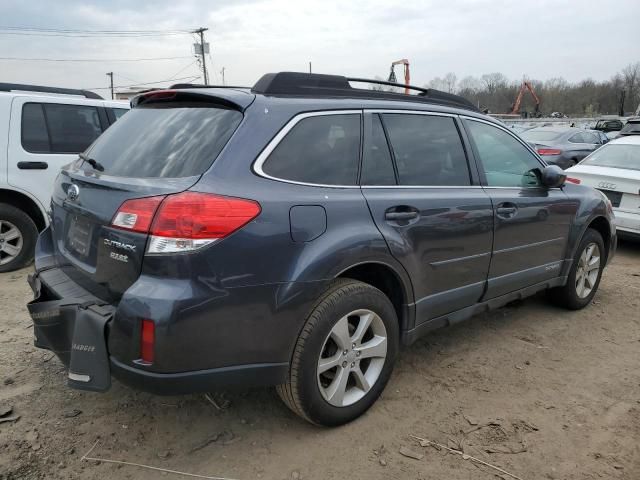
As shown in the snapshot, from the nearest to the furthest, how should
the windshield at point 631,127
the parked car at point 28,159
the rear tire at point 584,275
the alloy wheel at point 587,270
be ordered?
the rear tire at point 584,275 < the alloy wheel at point 587,270 < the parked car at point 28,159 < the windshield at point 631,127

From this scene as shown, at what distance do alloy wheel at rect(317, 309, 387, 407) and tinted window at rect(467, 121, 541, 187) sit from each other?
1.45 meters

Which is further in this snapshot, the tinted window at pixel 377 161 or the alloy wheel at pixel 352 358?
the tinted window at pixel 377 161

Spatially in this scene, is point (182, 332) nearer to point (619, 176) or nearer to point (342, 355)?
point (342, 355)

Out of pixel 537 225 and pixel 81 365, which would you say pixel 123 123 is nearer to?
pixel 81 365

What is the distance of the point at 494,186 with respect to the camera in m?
3.56

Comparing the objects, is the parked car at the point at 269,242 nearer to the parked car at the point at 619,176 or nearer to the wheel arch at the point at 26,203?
the wheel arch at the point at 26,203

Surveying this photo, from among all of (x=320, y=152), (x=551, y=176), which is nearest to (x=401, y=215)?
(x=320, y=152)

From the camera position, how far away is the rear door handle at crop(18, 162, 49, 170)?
17.4 feet

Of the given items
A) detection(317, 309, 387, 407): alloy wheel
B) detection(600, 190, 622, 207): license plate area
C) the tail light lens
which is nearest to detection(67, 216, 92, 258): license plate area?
the tail light lens

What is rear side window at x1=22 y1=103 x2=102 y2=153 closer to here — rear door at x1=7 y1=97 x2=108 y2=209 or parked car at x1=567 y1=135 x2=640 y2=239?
rear door at x1=7 y1=97 x2=108 y2=209

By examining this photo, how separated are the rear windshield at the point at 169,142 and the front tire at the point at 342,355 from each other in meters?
0.89

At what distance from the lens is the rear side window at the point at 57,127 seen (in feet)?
17.7

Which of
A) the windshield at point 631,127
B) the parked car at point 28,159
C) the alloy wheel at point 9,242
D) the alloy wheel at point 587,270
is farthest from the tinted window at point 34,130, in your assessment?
the windshield at point 631,127

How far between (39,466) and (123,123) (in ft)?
5.92
